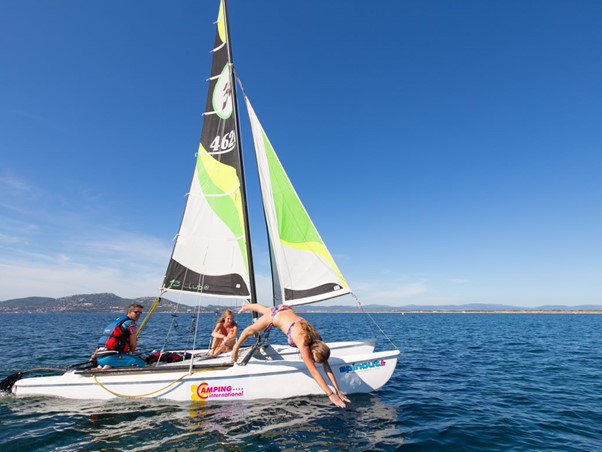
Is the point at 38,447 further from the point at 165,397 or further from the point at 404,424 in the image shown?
the point at 404,424

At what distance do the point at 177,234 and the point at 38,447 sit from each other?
6432 mm

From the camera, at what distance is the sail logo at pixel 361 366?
8.19 metres

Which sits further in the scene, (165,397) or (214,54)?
(214,54)

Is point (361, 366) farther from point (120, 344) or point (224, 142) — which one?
point (224, 142)

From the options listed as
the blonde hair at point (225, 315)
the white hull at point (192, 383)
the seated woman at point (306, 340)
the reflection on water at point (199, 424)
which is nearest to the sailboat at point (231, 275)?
the white hull at point (192, 383)

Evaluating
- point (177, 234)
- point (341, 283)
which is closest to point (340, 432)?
point (341, 283)

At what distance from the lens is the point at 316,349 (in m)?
6.08

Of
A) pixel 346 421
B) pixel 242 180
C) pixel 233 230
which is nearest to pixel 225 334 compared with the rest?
pixel 233 230

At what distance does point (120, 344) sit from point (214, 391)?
2954 millimetres

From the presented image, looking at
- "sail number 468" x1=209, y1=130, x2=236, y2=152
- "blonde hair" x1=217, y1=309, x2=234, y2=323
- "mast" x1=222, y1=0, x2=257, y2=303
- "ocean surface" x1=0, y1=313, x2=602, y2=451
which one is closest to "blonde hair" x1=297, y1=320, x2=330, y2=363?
"ocean surface" x1=0, y1=313, x2=602, y2=451

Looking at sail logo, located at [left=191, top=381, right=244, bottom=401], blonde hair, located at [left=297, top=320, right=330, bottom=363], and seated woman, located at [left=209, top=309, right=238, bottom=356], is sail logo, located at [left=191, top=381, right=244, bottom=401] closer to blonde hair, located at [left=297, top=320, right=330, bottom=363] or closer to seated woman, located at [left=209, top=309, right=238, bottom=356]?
seated woman, located at [left=209, top=309, right=238, bottom=356]

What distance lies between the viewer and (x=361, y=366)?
827 centimetres

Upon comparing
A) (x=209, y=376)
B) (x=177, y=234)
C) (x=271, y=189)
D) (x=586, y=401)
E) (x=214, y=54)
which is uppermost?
(x=214, y=54)

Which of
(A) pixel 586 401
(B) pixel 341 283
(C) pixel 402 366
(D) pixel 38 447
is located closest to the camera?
(D) pixel 38 447
